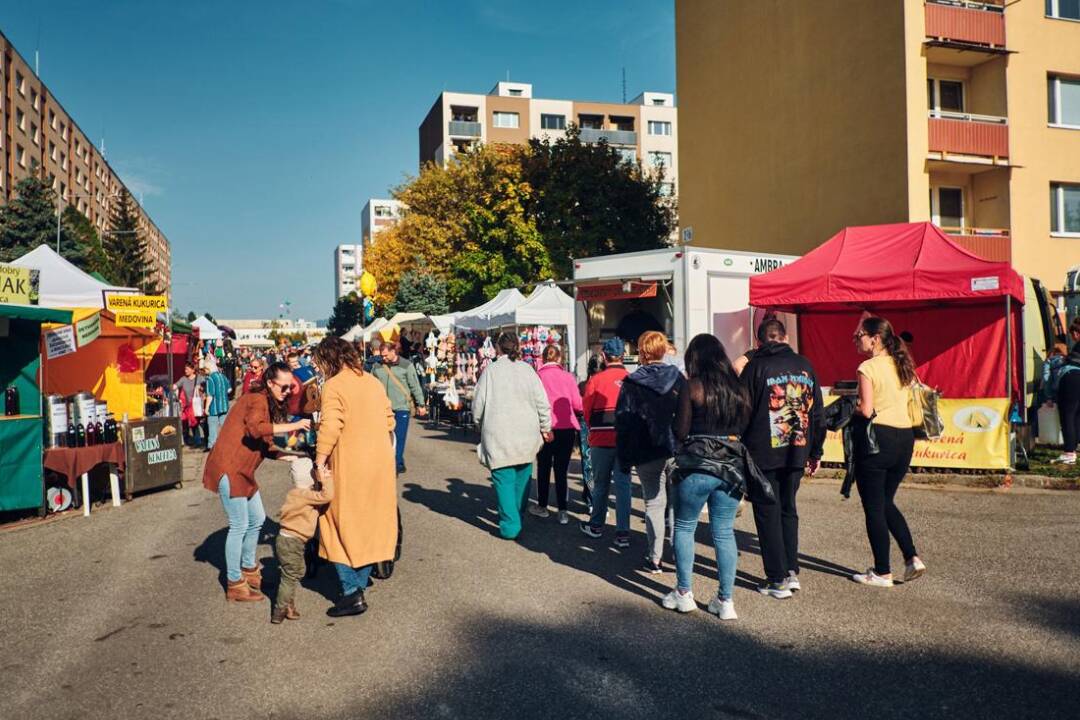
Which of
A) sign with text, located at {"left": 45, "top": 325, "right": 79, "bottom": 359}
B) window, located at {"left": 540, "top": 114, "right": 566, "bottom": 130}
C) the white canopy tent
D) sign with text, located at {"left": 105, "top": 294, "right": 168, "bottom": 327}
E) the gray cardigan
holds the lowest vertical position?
the gray cardigan

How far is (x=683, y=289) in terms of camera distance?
1288cm

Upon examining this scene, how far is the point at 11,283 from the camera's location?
986cm

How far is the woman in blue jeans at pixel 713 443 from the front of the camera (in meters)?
4.98

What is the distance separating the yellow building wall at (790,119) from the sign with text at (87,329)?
62.4 ft

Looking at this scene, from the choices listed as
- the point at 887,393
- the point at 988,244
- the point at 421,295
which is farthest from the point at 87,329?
the point at 421,295

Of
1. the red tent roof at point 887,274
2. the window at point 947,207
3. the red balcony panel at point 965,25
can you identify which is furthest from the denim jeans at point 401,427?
the red balcony panel at point 965,25

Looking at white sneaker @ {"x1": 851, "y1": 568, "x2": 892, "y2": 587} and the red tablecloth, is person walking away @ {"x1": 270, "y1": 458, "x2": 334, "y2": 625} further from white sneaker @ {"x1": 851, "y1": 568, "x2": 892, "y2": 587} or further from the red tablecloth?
the red tablecloth

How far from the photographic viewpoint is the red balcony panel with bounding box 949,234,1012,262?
826 inches

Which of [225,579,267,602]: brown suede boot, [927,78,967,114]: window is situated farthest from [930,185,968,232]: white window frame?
[225,579,267,602]: brown suede boot

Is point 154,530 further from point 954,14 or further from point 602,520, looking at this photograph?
point 954,14

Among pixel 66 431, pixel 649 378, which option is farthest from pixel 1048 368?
pixel 66 431

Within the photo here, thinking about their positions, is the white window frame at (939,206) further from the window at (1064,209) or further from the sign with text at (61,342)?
the sign with text at (61,342)

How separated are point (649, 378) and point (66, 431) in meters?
7.71

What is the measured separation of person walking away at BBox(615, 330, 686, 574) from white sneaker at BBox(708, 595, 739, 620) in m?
0.99
